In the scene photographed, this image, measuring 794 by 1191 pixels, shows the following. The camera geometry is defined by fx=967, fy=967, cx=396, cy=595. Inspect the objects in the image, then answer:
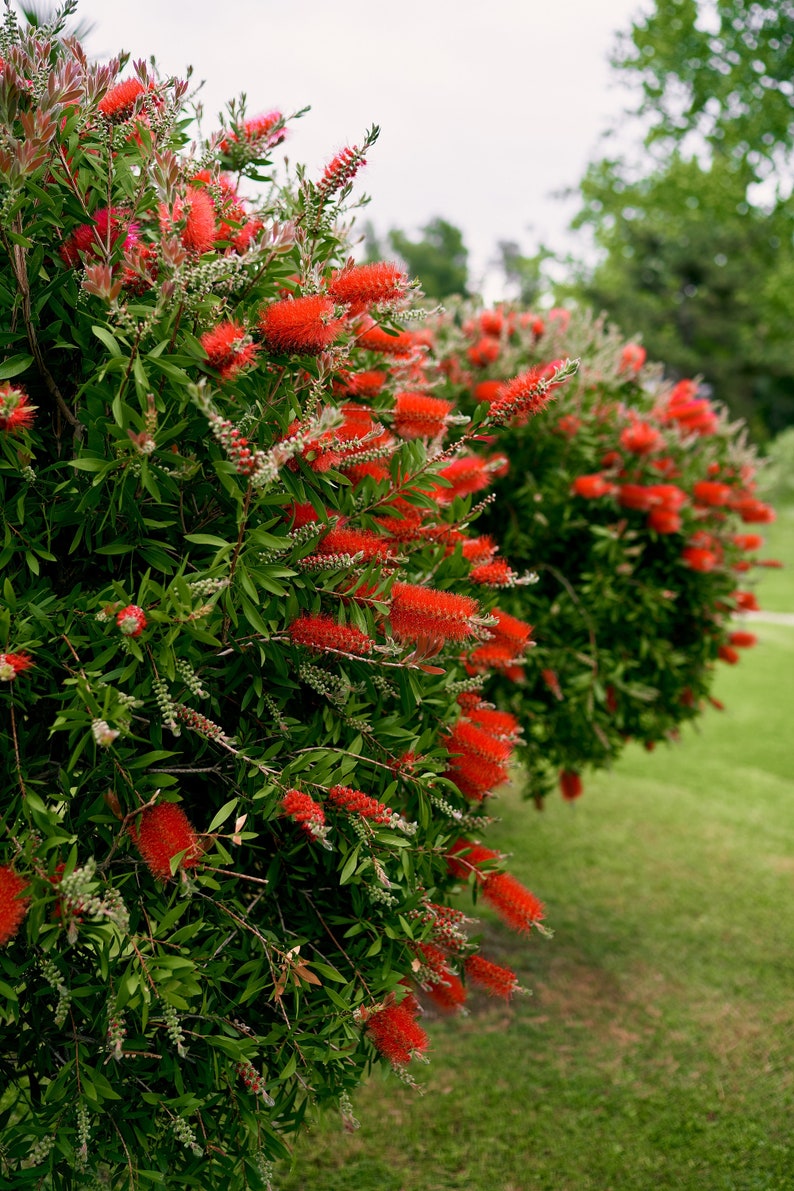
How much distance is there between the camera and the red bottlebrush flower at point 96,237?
183 cm

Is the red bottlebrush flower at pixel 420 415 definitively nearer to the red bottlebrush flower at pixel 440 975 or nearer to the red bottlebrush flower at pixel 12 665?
the red bottlebrush flower at pixel 12 665

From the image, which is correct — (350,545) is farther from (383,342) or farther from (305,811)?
(383,342)

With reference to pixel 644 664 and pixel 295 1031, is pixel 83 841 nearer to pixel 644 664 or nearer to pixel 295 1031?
pixel 295 1031

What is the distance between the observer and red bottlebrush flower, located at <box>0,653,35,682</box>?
4.98ft

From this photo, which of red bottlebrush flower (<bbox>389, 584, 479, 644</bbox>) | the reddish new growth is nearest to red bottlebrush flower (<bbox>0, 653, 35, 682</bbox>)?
the reddish new growth

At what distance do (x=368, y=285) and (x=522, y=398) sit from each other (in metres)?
0.39

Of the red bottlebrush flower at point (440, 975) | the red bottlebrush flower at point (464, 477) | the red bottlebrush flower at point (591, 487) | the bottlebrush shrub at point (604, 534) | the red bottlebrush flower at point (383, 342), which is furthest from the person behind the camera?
the bottlebrush shrub at point (604, 534)

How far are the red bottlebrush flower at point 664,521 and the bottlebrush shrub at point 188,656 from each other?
2.23 meters

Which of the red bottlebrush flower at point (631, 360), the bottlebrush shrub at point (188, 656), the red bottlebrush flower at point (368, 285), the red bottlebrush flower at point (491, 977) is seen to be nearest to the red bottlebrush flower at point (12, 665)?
the bottlebrush shrub at point (188, 656)

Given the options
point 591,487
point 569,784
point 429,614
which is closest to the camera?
point 429,614

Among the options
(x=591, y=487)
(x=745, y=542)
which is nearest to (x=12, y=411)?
(x=591, y=487)

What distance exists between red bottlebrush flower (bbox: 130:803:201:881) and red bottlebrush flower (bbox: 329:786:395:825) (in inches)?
10.7

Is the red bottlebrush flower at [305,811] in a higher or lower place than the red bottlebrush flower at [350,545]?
lower

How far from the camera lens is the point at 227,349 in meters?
1.73
